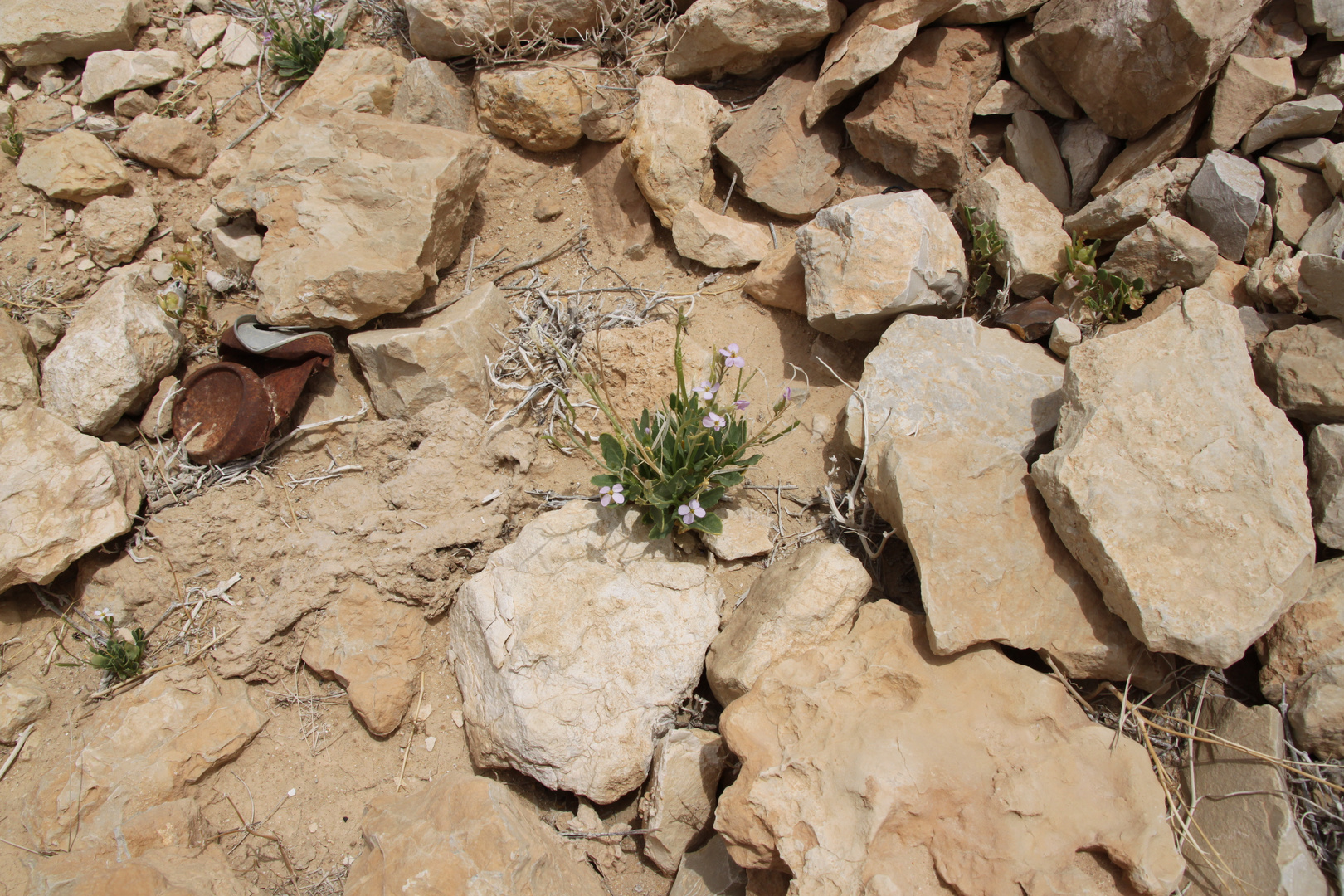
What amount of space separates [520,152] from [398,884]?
3548 mm

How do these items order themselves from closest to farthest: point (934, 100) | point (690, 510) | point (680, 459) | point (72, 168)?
1. point (690, 510)
2. point (680, 459)
3. point (934, 100)
4. point (72, 168)

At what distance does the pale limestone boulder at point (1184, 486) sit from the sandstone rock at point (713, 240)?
169cm

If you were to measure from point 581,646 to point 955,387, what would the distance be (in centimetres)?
173

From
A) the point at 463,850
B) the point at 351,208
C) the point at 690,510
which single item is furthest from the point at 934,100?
the point at 463,850

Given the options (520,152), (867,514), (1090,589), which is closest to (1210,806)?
(1090,589)

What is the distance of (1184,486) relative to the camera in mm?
2297

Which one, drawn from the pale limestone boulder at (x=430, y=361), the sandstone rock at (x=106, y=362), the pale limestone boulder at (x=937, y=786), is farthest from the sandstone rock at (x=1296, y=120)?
the sandstone rock at (x=106, y=362)

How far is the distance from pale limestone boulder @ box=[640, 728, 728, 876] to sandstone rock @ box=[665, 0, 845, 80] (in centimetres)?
326

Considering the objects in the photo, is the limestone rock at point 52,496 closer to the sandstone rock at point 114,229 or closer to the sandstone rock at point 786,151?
the sandstone rock at point 114,229

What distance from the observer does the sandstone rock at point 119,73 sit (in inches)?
163

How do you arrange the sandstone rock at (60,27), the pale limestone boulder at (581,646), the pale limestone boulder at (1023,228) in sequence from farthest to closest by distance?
the sandstone rock at (60,27)
the pale limestone boulder at (1023,228)
the pale limestone boulder at (581,646)

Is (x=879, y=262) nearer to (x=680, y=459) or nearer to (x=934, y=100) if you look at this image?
(x=934, y=100)

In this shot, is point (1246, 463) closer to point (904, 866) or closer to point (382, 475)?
point (904, 866)

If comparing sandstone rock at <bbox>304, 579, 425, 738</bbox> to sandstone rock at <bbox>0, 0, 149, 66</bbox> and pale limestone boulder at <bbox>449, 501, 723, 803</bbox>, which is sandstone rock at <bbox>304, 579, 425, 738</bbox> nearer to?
pale limestone boulder at <bbox>449, 501, 723, 803</bbox>
